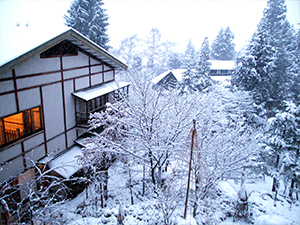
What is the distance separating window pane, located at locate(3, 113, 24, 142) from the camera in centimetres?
840

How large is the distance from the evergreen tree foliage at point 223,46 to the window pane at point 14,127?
46.3 m

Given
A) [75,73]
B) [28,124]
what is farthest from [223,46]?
[28,124]

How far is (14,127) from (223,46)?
47577 millimetres

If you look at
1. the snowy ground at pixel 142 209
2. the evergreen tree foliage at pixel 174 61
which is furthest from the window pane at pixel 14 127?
the evergreen tree foliage at pixel 174 61

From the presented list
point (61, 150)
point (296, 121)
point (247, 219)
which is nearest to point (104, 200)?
point (61, 150)

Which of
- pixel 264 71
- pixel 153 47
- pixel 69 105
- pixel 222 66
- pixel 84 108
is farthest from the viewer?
pixel 222 66

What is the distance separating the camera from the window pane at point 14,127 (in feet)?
27.6

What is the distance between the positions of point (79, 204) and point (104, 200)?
1.18 meters

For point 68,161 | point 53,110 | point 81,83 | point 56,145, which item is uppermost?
point 81,83

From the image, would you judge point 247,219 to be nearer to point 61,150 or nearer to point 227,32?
point 61,150

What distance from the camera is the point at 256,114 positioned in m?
18.0

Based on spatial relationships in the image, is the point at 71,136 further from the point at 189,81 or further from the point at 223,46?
the point at 223,46

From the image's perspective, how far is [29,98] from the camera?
8266 mm

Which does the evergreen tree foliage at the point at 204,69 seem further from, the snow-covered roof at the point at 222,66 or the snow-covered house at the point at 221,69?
the snow-covered house at the point at 221,69
